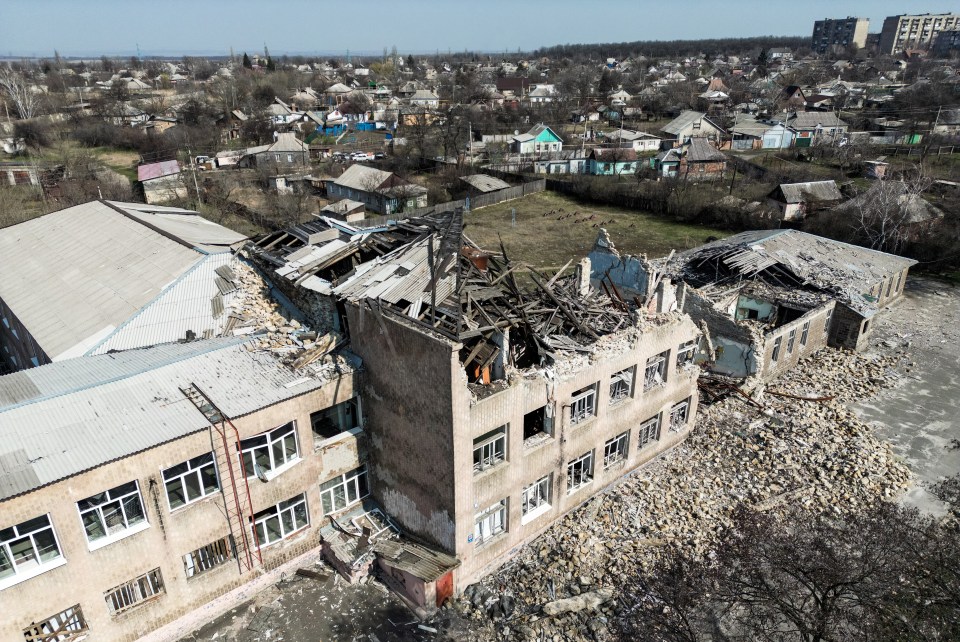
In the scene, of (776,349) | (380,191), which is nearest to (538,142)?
(380,191)

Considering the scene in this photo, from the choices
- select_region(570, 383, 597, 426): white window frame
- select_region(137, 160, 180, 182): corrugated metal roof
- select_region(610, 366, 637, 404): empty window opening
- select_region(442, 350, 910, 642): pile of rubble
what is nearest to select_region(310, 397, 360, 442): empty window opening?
select_region(442, 350, 910, 642): pile of rubble

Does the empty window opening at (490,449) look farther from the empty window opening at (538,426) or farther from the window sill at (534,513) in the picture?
the window sill at (534,513)

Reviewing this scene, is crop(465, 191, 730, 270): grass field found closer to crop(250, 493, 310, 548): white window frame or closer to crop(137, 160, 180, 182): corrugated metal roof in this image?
crop(250, 493, 310, 548): white window frame

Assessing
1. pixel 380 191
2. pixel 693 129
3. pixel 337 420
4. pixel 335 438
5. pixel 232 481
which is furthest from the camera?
pixel 693 129

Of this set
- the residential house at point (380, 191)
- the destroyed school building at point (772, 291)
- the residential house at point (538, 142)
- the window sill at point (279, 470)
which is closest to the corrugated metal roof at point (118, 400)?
the window sill at point (279, 470)

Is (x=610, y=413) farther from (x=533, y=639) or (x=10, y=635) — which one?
(x=10, y=635)

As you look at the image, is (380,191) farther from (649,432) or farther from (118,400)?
(118,400)
